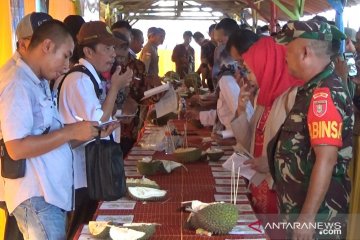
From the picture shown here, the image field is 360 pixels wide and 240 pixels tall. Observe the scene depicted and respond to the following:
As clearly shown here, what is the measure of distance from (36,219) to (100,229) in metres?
0.28

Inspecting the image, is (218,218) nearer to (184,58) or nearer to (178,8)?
(184,58)

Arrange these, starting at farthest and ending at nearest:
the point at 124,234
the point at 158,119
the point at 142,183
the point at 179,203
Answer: the point at 158,119 < the point at 142,183 < the point at 179,203 < the point at 124,234

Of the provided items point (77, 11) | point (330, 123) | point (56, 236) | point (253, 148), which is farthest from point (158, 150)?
point (77, 11)

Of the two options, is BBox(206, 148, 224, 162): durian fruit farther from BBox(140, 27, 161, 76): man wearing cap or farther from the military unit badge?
BBox(140, 27, 161, 76): man wearing cap

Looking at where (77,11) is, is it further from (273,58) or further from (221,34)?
(273,58)

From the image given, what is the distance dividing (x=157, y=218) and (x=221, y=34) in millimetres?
2232

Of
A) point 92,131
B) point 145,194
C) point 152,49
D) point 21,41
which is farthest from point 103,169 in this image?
point 152,49

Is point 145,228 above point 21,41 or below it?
below

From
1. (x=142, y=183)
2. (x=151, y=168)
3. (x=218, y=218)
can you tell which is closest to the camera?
(x=218, y=218)

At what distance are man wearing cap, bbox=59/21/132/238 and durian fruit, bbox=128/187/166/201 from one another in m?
0.24

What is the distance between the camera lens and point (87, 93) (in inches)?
98.0

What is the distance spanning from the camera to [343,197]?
215 centimetres

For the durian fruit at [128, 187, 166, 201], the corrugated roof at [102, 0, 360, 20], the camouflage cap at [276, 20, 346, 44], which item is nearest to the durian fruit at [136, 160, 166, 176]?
the durian fruit at [128, 187, 166, 201]

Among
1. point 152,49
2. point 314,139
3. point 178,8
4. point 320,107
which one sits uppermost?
point 178,8
